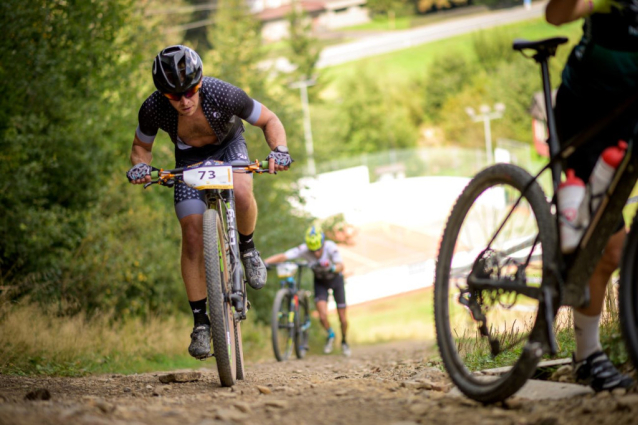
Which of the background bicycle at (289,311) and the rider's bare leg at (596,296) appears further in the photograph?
the background bicycle at (289,311)

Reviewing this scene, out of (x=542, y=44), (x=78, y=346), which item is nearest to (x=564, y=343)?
(x=542, y=44)

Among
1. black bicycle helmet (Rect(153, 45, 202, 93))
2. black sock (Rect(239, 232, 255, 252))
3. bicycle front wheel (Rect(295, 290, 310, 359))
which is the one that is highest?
black bicycle helmet (Rect(153, 45, 202, 93))

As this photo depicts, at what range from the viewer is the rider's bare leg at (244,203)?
5719mm

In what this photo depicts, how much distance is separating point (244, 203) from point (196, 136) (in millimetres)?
602

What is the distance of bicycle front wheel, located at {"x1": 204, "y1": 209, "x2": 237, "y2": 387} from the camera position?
16.0 ft

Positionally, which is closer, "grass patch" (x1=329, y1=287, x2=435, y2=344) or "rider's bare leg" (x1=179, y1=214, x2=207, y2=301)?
"rider's bare leg" (x1=179, y1=214, x2=207, y2=301)

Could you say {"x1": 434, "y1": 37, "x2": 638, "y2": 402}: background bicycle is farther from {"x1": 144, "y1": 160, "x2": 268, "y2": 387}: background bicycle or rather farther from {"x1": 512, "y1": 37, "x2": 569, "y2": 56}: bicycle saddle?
{"x1": 144, "y1": 160, "x2": 268, "y2": 387}: background bicycle

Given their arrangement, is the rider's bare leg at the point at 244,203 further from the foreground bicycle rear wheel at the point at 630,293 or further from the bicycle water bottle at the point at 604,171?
the foreground bicycle rear wheel at the point at 630,293

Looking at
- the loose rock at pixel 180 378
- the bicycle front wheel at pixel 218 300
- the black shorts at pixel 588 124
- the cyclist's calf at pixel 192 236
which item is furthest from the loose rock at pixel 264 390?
the black shorts at pixel 588 124

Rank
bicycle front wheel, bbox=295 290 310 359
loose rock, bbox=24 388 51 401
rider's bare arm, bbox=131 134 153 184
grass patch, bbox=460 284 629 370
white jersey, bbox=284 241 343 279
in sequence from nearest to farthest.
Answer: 1. grass patch, bbox=460 284 629 370
2. loose rock, bbox=24 388 51 401
3. rider's bare arm, bbox=131 134 153 184
4. bicycle front wheel, bbox=295 290 310 359
5. white jersey, bbox=284 241 343 279

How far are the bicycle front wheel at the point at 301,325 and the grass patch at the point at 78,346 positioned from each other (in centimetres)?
165

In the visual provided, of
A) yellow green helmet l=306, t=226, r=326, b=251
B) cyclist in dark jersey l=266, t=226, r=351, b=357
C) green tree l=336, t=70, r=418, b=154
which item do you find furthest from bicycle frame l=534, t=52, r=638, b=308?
green tree l=336, t=70, r=418, b=154

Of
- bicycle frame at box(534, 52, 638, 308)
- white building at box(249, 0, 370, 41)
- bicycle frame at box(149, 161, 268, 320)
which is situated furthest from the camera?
white building at box(249, 0, 370, 41)

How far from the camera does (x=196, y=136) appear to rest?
5664 millimetres
